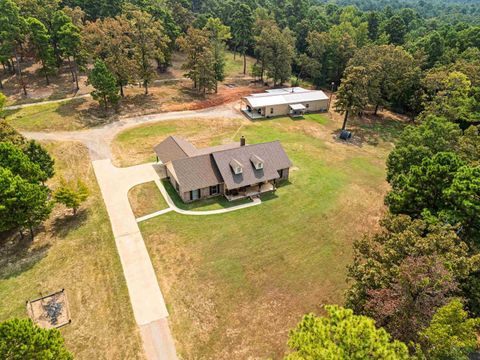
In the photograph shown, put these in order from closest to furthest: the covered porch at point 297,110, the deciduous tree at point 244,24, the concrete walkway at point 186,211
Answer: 1. the concrete walkway at point 186,211
2. the covered porch at point 297,110
3. the deciduous tree at point 244,24

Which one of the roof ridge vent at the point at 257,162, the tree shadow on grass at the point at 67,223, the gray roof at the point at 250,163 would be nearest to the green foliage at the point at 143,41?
the gray roof at the point at 250,163

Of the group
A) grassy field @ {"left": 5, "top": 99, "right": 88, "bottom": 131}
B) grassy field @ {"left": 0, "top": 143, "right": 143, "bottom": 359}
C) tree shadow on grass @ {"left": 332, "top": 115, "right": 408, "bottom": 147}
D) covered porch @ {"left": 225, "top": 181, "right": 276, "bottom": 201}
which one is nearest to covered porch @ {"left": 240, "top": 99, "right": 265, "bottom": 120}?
tree shadow on grass @ {"left": 332, "top": 115, "right": 408, "bottom": 147}

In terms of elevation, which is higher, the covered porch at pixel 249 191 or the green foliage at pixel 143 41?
the green foliage at pixel 143 41

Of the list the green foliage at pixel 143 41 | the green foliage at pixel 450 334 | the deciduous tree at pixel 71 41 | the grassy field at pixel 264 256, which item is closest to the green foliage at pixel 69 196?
the grassy field at pixel 264 256

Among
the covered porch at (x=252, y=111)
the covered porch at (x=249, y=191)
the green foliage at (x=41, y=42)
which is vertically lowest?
the covered porch at (x=249, y=191)

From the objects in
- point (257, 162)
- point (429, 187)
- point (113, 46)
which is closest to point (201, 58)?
point (113, 46)

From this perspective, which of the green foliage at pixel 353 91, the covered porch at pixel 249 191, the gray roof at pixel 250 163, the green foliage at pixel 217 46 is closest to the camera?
the gray roof at pixel 250 163

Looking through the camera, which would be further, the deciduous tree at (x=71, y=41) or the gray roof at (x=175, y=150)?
the deciduous tree at (x=71, y=41)

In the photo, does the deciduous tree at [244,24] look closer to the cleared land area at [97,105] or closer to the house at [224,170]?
the cleared land area at [97,105]

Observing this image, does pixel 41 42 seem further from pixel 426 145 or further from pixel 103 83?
pixel 426 145
